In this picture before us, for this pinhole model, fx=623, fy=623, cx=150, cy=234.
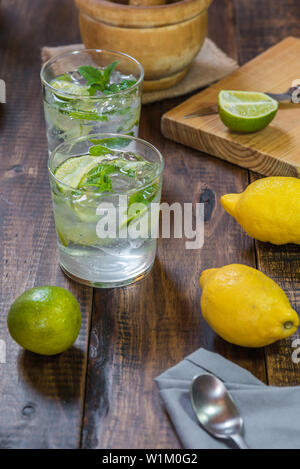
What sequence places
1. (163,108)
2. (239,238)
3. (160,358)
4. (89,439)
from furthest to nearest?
(163,108) < (239,238) < (160,358) < (89,439)

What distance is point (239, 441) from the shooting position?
2.80ft

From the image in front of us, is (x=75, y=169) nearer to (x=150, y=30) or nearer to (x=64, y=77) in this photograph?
(x=64, y=77)

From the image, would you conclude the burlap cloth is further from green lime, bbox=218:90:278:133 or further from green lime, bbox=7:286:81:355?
green lime, bbox=7:286:81:355

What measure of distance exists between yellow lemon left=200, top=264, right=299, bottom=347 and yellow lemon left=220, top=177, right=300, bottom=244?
0.60 feet

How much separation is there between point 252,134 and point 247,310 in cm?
65

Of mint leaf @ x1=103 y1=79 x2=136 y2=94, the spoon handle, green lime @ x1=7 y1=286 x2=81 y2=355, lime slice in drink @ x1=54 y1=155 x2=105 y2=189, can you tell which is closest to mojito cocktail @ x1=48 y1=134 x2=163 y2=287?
lime slice in drink @ x1=54 y1=155 x2=105 y2=189

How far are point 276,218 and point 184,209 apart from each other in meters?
0.25

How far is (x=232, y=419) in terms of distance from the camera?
88cm

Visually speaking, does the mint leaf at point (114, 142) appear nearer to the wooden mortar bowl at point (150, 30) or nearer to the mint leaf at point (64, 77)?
the mint leaf at point (64, 77)

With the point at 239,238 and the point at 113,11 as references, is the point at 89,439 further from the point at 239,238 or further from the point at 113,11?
the point at 113,11

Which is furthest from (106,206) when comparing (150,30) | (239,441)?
(150,30)

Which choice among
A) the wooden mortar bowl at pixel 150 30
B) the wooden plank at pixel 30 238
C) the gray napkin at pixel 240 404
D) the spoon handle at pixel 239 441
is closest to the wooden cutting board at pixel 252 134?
the wooden mortar bowl at pixel 150 30

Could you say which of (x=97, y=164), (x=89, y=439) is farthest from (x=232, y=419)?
(x=97, y=164)

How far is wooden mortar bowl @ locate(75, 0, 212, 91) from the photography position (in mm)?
1503
